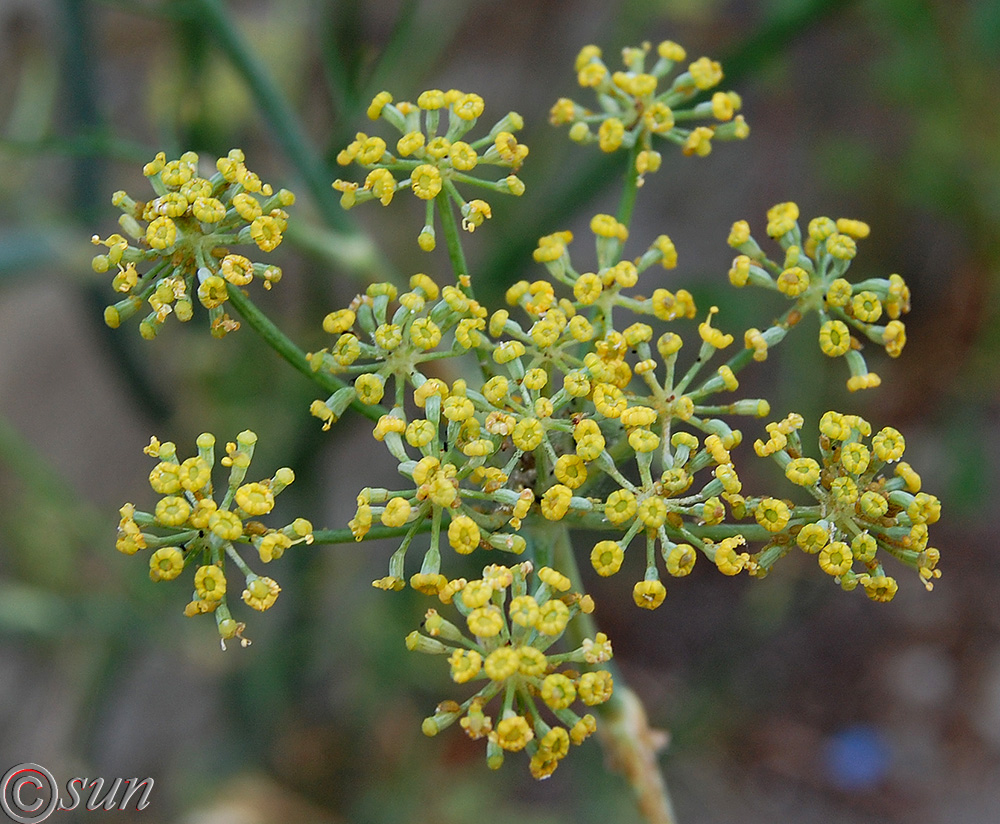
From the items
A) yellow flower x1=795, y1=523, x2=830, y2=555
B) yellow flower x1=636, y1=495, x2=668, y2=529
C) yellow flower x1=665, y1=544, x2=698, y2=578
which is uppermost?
yellow flower x1=795, y1=523, x2=830, y2=555

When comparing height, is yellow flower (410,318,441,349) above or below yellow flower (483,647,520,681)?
above

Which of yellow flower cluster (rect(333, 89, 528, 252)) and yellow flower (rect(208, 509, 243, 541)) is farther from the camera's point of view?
yellow flower cluster (rect(333, 89, 528, 252))

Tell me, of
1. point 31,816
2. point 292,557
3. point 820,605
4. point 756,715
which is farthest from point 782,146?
point 31,816

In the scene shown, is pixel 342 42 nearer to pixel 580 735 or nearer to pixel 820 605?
pixel 580 735

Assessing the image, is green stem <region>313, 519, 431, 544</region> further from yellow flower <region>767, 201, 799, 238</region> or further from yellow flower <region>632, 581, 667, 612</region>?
yellow flower <region>767, 201, 799, 238</region>

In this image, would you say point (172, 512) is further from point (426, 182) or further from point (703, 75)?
point (703, 75)

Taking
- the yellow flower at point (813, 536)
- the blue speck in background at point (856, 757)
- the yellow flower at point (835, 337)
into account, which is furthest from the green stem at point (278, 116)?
the blue speck in background at point (856, 757)

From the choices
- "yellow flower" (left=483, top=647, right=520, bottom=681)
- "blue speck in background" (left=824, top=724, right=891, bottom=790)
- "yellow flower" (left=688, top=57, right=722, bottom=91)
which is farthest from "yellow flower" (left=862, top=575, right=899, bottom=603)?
"blue speck in background" (left=824, top=724, right=891, bottom=790)
